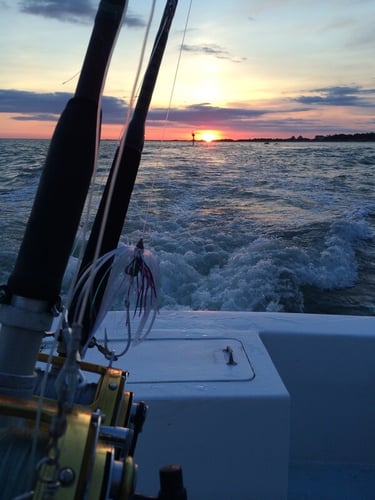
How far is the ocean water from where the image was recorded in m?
5.27

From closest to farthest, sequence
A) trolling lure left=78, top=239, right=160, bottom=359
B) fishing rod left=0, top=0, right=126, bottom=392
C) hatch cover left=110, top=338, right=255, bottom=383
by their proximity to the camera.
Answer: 1. fishing rod left=0, top=0, right=126, bottom=392
2. trolling lure left=78, top=239, right=160, bottom=359
3. hatch cover left=110, top=338, right=255, bottom=383

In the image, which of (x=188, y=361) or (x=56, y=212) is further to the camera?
(x=188, y=361)

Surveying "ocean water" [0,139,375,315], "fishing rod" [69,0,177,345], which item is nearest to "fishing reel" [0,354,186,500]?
"fishing rod" [69,0,177,345]

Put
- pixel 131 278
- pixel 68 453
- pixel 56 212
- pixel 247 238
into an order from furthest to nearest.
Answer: pixel 247 238, pixel 131 278, pixel 56 212, pixel 68 453

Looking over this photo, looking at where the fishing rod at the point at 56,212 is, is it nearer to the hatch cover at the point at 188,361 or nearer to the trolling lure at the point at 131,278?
the trolling lure at the point at 131,278

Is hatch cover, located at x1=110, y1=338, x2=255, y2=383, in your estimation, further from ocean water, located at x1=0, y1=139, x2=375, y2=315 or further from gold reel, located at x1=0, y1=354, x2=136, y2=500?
gold reel, located at x1=0, y1=354, x2=136, y2=500

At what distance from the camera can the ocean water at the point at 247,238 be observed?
17.3 ft

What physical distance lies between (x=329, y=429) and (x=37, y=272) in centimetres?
192

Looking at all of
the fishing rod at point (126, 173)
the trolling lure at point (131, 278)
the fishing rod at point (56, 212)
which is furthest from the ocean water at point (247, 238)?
the fishing rod at point (56, 212)

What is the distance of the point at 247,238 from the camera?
721 centimetres

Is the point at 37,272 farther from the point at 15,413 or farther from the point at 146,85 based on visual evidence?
the point at 146,85

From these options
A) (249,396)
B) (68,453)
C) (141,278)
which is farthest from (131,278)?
(249,396)

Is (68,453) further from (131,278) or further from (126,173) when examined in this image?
(126,173)

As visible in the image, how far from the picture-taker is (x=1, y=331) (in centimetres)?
75
